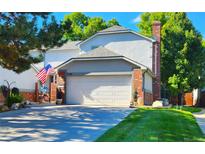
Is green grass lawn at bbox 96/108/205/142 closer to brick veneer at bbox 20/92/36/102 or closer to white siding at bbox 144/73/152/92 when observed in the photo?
white siding at bbox 144/73/152/92

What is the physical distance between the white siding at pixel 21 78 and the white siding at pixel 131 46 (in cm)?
604

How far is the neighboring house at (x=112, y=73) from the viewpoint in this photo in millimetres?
21234

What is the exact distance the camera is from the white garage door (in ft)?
69.6

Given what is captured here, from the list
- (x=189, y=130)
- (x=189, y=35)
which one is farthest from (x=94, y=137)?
(x=189, y=35)

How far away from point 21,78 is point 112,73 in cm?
743

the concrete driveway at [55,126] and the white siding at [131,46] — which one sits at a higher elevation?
the white siding at [131,46]

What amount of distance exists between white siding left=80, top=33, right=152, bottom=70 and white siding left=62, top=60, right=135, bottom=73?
160 inches

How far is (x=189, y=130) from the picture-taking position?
1140 cm

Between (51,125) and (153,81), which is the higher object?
(153,81)

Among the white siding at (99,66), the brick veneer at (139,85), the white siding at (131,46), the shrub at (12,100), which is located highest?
the white siding at (131,46)

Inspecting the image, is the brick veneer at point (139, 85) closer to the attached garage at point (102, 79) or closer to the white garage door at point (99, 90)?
the attached garage at point (102, 79)

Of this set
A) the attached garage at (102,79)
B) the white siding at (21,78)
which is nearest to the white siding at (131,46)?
the attached garage at (102,79)
